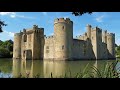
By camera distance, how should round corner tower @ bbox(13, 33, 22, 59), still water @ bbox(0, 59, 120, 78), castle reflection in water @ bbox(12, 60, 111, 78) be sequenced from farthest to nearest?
round corner tower @ bbox(13, 33, 22, 59), castle reflection in water @ bbox(12, 60, 111, 78), still water @ bbox(0, 59, 120, 78)

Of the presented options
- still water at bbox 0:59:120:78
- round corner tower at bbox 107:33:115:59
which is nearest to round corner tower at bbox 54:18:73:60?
still water at bbox 0:59:120:78

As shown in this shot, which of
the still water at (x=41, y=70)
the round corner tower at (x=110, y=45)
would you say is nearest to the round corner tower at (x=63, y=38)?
the still water at (x=41, y=70)

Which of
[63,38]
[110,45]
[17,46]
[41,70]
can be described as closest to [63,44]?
[63,38]

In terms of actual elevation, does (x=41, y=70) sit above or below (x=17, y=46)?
below

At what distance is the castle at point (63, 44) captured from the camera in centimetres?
3250

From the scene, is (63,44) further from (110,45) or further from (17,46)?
(110,45)

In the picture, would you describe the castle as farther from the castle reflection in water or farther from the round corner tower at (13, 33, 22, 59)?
the castle reflection in water

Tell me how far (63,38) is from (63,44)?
2.78 feet

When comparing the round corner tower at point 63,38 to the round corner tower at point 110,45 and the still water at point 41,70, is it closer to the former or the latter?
the still water at point 41,70

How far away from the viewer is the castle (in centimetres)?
3250

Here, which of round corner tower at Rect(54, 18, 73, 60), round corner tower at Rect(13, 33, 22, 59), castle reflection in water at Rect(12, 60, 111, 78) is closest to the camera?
castle reflection in water at Rect(12, 60, 111, 78)

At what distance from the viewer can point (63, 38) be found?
3228 cm
